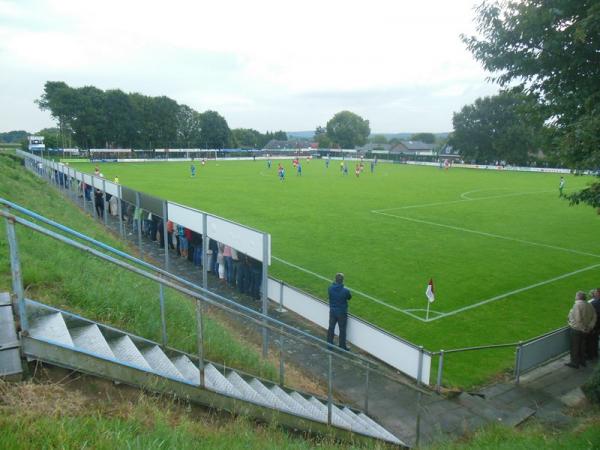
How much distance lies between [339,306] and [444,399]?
2.66 metres

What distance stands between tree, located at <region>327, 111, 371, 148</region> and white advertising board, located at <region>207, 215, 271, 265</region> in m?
134

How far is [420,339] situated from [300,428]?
5.85m

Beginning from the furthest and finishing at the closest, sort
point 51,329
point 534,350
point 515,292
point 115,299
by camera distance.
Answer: point 515,292 < point 534,350 < point 115,299 < point 51,329

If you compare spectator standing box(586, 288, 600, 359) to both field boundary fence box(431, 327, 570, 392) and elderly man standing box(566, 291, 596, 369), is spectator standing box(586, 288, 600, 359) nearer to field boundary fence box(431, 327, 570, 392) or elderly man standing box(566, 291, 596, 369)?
elderly man standing box(566, 291, 596, 369)

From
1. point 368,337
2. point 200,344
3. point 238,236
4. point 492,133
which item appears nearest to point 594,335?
point 368,337

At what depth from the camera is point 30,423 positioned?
318cm

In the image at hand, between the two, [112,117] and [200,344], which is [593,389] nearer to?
[200,344]

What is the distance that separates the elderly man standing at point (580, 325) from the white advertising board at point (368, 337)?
3.56 m

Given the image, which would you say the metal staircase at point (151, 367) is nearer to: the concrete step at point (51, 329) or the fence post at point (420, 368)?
the concrete step at point (51, 329)

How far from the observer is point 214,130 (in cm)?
11481

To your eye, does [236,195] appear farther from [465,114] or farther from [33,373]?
[465,114]

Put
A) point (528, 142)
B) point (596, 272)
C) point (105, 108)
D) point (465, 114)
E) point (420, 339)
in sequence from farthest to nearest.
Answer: point (105, 108) → point (465, 114) → point (528, 142) → point (596, 272) → point (420, 339)

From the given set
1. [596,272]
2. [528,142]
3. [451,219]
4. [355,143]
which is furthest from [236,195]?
[355,143]

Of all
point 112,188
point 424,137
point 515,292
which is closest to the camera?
point 515,292
